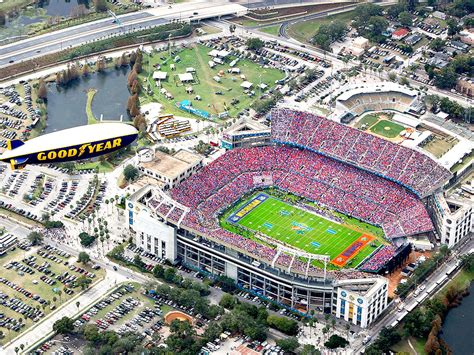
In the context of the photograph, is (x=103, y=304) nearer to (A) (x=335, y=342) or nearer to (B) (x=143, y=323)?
(B) (x=143, y=323)

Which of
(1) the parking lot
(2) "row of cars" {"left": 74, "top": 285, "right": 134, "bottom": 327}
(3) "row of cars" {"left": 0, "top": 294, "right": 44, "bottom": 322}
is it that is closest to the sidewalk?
(1) the parking lot

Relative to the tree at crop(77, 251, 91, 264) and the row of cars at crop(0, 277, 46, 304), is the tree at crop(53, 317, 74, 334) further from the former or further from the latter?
the tree at crop(77, 251, 91, 264)

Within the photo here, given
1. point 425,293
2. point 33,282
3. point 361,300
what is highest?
point 361,300

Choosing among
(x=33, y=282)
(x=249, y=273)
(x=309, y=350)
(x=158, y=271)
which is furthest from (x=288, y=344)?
(x=33, y=282)

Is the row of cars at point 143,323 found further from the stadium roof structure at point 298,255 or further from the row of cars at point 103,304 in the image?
the stadium roof structure at point 298,255

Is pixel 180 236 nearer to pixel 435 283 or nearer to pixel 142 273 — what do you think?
pixel 142 273

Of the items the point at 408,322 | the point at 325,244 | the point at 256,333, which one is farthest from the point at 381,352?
the point at 325,244

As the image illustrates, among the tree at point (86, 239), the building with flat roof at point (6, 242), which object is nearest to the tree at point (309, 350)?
the tree at point (86, 239)
